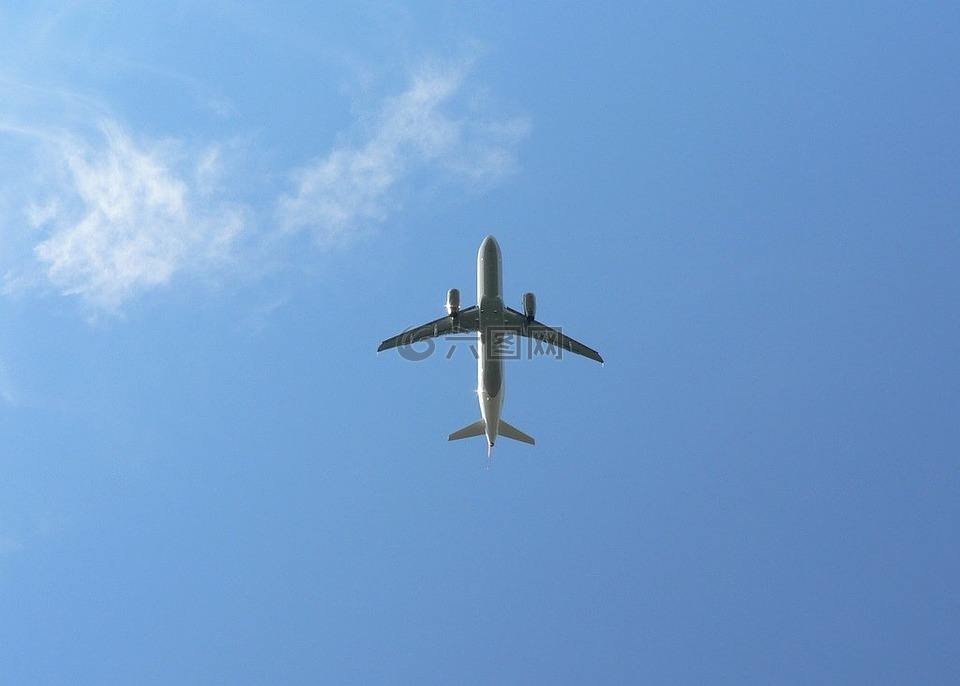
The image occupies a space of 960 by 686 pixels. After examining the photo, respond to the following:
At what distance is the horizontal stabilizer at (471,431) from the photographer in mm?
102250

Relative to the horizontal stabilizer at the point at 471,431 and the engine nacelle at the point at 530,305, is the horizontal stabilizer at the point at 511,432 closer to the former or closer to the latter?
the horizontal stabilizer at the point at 471,431

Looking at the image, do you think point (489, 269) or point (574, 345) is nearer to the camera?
point (489, 269)

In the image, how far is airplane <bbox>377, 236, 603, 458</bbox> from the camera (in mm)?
94688

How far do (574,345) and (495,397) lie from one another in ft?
35.1

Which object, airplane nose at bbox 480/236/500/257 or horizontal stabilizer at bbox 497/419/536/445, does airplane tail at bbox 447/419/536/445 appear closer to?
horizontal stabilizer at bbox 497/419/536/445

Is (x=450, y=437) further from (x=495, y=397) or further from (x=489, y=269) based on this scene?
(x=489, y=269)

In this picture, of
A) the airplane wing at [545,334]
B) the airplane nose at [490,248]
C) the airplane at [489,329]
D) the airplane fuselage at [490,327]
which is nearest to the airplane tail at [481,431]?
the airplane at [489,329]

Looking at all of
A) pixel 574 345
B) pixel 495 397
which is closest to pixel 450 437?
pixel 495 397

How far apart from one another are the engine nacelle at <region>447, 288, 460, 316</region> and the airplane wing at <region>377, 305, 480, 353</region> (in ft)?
2.31

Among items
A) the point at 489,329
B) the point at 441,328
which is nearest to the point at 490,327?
the point at 489,329

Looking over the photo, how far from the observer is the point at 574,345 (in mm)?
103125

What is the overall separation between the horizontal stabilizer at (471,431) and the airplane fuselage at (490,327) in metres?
3.95

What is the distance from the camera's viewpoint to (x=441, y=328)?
3903 inches

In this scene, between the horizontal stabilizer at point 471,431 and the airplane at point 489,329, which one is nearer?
the airplane at point 489,329
